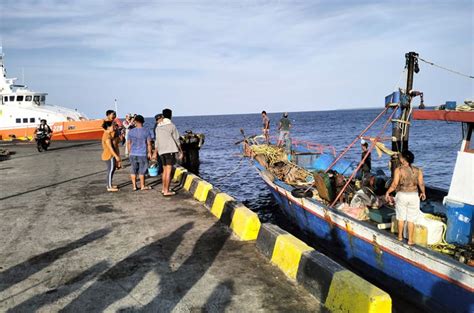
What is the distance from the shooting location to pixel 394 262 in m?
7.25

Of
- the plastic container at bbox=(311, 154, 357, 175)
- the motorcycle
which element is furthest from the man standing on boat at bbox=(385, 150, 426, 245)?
the motorcycle

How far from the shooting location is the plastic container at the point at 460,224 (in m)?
6.86

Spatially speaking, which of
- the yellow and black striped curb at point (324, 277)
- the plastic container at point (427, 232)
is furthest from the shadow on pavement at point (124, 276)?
the plastic container at point (427, 232)

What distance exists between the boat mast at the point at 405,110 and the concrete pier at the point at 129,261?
5577 mm

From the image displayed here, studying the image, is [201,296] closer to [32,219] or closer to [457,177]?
[32,219]

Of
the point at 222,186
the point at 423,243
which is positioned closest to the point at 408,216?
the point at 423,243

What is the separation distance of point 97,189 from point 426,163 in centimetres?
2750

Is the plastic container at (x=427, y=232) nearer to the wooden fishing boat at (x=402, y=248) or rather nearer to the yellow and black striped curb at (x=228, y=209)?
the wooden fishing boat at (x=402, y=248)

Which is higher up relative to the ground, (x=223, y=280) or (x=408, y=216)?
(x=408, y=216)

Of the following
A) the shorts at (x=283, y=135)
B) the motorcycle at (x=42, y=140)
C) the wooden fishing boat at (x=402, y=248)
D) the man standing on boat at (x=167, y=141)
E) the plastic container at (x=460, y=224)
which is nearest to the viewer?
the wooden fishing boat at (x=402, y=248)

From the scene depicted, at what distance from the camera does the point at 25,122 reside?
29266 millimetres

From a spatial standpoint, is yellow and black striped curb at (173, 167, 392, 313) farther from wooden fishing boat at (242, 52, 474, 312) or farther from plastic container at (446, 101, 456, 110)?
plastic container at (446, 101, 456, 110)

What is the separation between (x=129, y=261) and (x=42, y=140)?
1701cm

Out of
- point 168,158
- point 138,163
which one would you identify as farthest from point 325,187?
point 138,163
